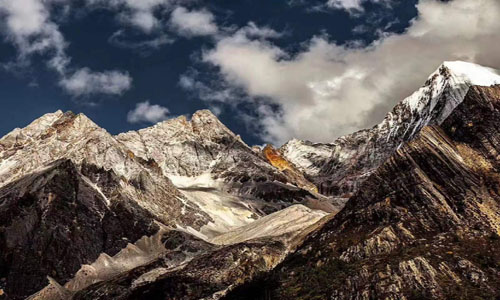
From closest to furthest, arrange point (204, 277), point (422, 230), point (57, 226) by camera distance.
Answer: point (422, 230)
point (204, 277)
point (57, 226)

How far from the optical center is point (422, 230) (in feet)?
258

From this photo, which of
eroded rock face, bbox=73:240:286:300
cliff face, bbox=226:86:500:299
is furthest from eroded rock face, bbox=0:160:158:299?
cliff face, bbox=226:86:500:299

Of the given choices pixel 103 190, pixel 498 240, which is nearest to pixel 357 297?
pixel 498 240

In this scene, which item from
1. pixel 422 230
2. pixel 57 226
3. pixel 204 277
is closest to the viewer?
pixel 422 230

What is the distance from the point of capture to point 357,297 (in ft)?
229

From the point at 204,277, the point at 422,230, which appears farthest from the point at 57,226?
the point at 422,230

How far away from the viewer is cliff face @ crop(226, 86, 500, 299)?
68.5 meters

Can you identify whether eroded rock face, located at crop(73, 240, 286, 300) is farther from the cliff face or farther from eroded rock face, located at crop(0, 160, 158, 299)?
eroded rock face, located at crop(0, 160, 158, 299)

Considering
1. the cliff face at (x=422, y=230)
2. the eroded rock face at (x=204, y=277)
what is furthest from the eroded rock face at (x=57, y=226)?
the cliff face at (x=422, y=230)

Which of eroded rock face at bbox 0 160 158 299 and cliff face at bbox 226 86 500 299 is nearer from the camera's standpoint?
cliff face at bbox 226 86 500 299

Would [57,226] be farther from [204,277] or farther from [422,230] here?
[422,230]

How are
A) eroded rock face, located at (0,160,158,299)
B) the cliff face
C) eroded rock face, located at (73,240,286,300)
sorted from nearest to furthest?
the cliff face → eroded rock face, located at (73,240,286,300) → eroded rock face, located at (0,160,158,299)

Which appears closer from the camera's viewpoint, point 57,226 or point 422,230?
point 422,230

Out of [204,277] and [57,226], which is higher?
[57,226]
